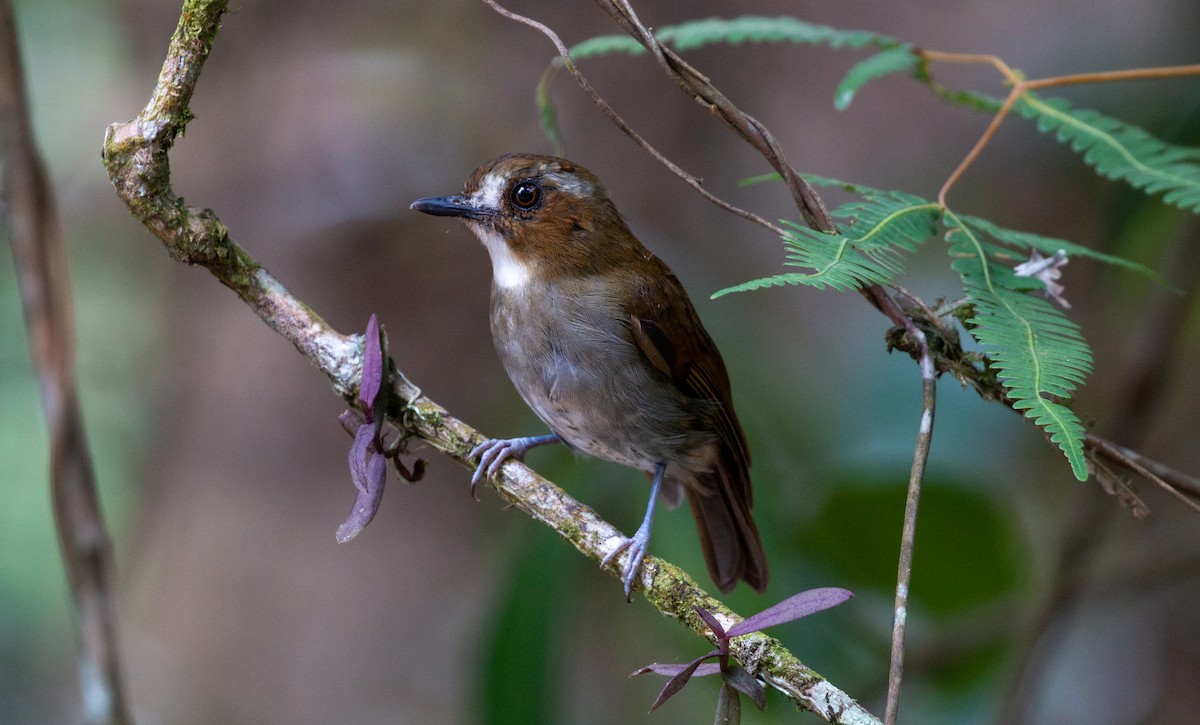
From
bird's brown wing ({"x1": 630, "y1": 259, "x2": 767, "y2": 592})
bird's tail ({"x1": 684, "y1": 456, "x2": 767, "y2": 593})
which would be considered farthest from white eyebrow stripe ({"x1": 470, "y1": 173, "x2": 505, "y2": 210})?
bird's tail ({"x1": 684, "y1": 456, "x2": 767, "y2": 593})

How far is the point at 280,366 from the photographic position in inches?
145

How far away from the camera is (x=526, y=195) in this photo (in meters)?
2.60

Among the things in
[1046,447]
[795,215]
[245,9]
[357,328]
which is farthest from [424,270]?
[1046,447]

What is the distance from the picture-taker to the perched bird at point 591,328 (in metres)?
2.48

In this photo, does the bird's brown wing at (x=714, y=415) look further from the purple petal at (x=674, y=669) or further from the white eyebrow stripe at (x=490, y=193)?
the purple petal at (x=674, y=669)

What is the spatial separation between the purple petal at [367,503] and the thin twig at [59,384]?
0.74 m

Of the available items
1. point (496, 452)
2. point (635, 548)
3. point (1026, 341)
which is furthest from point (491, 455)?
point (1026, 341)

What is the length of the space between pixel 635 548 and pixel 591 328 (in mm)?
594

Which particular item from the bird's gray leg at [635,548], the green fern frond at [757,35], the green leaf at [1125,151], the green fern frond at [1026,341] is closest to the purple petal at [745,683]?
the bird's gray leg at [635,548]

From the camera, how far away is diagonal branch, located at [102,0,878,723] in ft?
4.83

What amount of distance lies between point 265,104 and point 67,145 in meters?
1.22

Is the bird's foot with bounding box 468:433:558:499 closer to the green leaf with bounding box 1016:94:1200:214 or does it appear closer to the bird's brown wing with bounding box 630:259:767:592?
the bird's brown wing with bounding box 630:259:767:592

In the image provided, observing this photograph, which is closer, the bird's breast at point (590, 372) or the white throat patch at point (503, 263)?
the bird's breast at point (590, 372)

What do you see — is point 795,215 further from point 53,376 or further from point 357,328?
point 53,376
